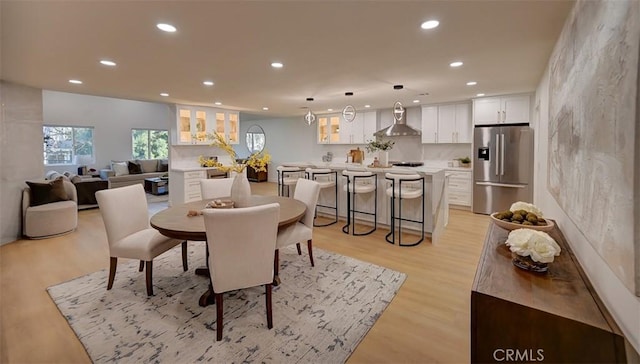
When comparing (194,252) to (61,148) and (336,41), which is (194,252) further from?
(61,148)

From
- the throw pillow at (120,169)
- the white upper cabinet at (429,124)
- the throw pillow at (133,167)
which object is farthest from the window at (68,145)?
the white upper cabinet at (429,124)

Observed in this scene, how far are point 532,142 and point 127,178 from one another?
943 cm

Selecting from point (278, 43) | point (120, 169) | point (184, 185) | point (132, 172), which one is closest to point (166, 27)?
point (278, 43)

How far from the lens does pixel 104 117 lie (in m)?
9.52

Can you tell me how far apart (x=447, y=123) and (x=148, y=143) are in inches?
397

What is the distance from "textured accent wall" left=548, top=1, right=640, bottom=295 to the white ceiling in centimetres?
88

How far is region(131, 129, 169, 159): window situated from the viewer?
10.3 metres

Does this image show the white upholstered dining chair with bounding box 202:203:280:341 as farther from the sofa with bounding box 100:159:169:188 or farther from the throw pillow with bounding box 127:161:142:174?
the throw pillow with bounding box 127:161:142:174

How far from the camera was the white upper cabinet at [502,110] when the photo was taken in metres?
5.32

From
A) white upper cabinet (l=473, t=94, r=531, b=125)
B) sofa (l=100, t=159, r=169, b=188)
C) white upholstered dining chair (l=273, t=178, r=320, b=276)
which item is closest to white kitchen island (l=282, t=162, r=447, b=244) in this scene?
white upholstered dining chair (l=273, t=178, r=320, b=276)

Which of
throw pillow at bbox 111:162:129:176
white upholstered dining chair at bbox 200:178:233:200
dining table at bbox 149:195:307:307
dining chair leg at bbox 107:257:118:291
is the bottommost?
dining chair leg at bbox 107:257:118:291

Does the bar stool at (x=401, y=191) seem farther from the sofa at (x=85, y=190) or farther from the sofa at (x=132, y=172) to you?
the sofa at (x=132, y=172)

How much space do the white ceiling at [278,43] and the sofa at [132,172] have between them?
11.8ft

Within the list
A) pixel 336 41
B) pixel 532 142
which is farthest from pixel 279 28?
pixel 532 142
